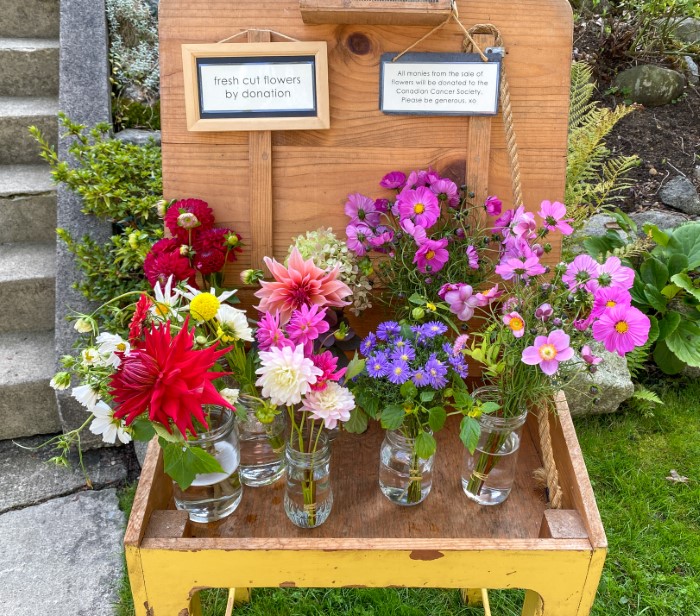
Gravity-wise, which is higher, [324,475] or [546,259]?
[546,259]

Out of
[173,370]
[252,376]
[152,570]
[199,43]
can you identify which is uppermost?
[199,43]

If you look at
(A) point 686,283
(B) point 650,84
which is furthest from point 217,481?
(B) point 650,84

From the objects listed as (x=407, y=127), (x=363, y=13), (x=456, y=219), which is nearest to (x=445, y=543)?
(x=456, y=219)

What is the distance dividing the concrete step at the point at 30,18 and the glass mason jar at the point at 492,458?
2.75 meters

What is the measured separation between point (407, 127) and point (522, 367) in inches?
21.5

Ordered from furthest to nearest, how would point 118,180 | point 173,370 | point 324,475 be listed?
point 118,180 → point 324,475 → point 173,370

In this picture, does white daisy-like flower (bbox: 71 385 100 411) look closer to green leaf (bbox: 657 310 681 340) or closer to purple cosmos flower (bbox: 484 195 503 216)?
purple cosmos flower (bbox: 484 195 503 216)

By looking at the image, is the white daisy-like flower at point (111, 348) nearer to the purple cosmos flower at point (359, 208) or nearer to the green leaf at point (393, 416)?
the green leaf at point (393, 416)

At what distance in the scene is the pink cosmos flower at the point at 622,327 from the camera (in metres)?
0.92

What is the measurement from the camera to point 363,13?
1.11 meters

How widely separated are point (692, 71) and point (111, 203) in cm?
386

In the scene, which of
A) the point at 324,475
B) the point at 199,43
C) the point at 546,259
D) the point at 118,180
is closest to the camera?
the point at 324,475

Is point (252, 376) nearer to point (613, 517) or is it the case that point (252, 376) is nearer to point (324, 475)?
point (324, 475)

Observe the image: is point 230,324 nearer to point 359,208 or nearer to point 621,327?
point 359,208
